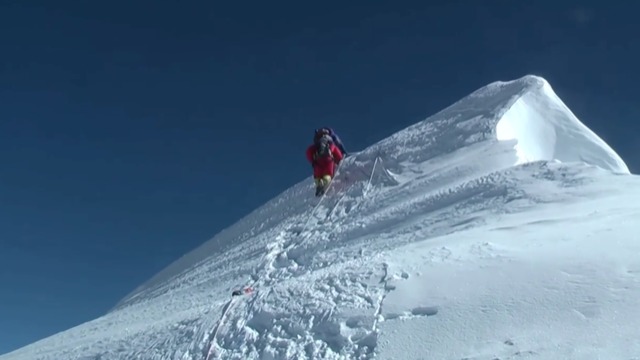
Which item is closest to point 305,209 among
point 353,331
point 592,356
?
point 353,331

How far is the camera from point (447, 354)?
14.3 feet

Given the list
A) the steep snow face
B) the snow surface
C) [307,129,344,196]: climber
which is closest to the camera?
the snow surface

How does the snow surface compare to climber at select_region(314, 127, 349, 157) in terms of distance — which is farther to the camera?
climber at select_region(314, 127, 349, 157)

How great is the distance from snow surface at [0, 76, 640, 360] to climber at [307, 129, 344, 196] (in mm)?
232

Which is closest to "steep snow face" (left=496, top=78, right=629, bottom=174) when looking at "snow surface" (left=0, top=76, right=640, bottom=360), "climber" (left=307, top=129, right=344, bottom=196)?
"snow surface" (left=0, top=76, right=640, bottom=360)

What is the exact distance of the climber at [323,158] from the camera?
11062 mm

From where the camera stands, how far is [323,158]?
1121cm

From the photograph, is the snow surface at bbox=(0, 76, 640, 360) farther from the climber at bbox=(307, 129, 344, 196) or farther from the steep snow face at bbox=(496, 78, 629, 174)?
the climber at bbox=(307, 129, 344, 196)

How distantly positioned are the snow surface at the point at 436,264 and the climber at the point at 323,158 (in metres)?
0.23

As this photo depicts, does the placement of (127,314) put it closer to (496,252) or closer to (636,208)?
(496,252)

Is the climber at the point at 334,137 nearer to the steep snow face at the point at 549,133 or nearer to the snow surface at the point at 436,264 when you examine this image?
the snow surface at the point at 436,264

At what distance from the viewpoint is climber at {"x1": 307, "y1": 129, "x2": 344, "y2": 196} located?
36.3 feet

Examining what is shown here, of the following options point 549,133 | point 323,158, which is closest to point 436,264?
point 323,158

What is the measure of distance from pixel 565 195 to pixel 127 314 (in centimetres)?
646
